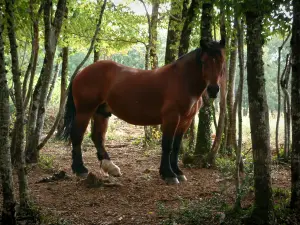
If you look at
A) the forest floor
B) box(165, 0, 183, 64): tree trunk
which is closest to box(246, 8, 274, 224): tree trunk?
the forest floor

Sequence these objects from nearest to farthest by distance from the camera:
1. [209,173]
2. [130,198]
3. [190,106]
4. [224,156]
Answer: [130,198]
[190,106]
[209,173]
[224,156]

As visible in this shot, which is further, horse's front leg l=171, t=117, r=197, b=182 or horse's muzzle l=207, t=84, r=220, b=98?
horse's front leg l=171, t=117, r=197, b=182

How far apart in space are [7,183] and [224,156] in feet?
19.2

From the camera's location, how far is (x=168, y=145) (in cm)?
631

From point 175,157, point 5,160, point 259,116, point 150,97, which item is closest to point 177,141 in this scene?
point 175,157

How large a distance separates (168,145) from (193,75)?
1.42 m

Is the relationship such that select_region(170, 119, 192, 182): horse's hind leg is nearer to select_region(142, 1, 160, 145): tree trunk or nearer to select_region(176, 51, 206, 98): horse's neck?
select_region(176, 51, 206, 98): horse's neck

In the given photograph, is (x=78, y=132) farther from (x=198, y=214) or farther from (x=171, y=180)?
(x=198, y=214)

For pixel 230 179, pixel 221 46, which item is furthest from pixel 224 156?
pixel 221 46

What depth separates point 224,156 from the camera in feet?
27.6

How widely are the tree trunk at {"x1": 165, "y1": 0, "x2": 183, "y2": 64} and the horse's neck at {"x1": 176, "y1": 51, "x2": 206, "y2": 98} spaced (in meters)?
2.21

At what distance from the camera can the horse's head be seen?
5.56m

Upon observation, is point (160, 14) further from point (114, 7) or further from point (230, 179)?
point (230, 179)

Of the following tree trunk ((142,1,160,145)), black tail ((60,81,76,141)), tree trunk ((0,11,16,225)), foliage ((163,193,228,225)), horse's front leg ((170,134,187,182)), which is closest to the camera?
tree trunk ((0,11,16,225))
